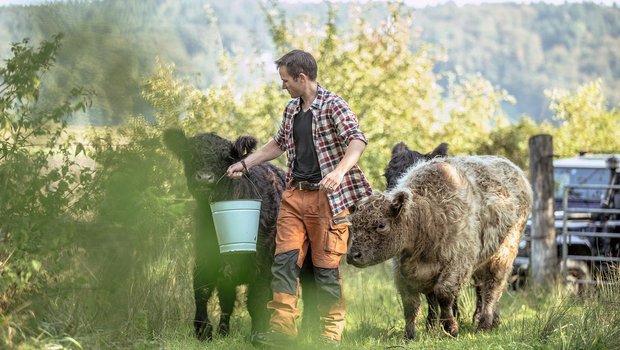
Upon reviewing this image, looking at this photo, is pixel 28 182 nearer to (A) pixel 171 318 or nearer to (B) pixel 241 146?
(B) pixel 241 146

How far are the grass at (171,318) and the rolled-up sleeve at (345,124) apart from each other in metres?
1.60

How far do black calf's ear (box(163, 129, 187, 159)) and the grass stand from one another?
27.4 inches

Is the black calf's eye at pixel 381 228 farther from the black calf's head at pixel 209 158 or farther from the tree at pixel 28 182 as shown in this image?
the tree at pixel 28 182

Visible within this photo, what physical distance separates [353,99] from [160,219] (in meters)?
14.6

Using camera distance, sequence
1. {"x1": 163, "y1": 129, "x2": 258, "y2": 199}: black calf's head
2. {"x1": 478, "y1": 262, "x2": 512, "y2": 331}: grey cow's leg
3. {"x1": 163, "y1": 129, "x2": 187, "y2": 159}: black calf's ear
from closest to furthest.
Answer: {"x1": 163, "y1": 129, "x2": 187, "y2": 159}: black calf's ear < {"x1": 163, "y1": 129, "x2": 258, "y2": 199}: black calf's head < {"x1": 478, "y1": 262, "x2": 512, "y2": 331}: grey cow's leg

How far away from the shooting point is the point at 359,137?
724cm

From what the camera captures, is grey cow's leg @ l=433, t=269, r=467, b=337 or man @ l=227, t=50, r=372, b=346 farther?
grey cow's leg @ l=433, t=269, r=467, b=337

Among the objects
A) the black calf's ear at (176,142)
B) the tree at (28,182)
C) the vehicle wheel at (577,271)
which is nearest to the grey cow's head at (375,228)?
the black calf's ear at (176,142)

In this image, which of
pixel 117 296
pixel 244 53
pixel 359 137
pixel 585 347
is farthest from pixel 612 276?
pixel 244 53

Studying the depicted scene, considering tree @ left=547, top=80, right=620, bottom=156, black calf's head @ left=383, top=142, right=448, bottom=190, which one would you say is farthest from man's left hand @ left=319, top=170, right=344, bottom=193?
tree @ left=547, top=80, right=620, bottom=156

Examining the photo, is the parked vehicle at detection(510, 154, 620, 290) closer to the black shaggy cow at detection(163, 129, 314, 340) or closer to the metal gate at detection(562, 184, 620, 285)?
the metal gate at detection(562, 184, 620, 285)

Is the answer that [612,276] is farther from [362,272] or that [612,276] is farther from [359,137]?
[362,272]

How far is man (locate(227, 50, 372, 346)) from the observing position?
290 inches

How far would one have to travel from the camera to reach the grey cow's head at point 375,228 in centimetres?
770
